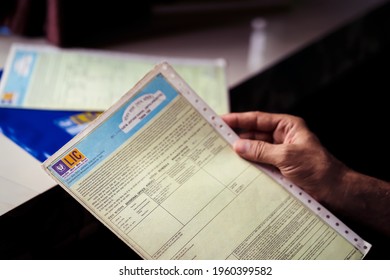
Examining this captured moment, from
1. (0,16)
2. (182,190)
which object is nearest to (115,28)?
(0,16)

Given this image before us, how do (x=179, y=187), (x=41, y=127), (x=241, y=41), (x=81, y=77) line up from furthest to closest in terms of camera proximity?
(x=241, y=41) < (x=81, y=77) < (x=41, y=127) < (x=179, y=187)

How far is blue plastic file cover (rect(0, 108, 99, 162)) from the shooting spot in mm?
856

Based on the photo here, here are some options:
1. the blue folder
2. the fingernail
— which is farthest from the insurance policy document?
the blue folder

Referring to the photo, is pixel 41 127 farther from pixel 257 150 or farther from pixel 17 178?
pixel 257 150

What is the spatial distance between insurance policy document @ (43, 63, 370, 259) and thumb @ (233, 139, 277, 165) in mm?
18

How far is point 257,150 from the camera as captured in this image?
82cm

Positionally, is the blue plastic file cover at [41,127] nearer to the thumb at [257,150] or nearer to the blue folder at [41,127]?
the blue folder at [41,127]

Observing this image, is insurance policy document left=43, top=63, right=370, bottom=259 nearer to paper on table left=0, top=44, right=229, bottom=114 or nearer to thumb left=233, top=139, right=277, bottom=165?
thumb left=233, top=139, right=277, bottom=165

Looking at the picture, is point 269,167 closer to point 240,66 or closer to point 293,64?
point 240,66

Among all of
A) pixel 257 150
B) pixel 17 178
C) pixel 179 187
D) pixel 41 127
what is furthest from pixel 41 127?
pixel 257 150

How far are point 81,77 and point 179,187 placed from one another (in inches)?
16.6

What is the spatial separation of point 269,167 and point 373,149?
924 millimetres

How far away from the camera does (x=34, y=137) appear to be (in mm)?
871
